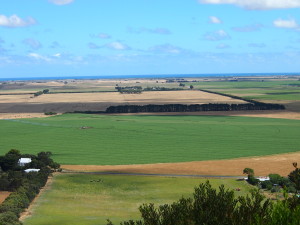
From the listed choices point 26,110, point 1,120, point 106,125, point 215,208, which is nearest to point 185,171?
point 215,208

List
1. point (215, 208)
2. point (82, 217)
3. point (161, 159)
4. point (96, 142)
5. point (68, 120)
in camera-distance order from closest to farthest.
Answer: point (215, 208) < point (82, 217) < point (161, 159) < point (96, 142) < point (68, 120)

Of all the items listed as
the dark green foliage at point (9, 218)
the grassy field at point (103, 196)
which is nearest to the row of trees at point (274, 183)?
the grassy field at point (103, 196)

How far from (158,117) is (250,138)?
1982 inches

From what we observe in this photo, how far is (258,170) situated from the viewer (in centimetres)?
8125

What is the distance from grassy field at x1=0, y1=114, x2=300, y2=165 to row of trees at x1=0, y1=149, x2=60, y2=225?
327 inches

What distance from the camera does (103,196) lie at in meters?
65.8

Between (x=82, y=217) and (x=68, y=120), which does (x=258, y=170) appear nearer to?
(x=82, y=217)

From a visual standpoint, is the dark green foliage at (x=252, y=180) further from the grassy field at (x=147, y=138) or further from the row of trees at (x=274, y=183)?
the grassy field at (x=147, y=138)

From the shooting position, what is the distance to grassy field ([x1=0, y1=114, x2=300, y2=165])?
96500 mm

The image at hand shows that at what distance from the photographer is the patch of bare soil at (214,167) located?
80519 millimetres

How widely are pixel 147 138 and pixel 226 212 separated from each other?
3452 inches

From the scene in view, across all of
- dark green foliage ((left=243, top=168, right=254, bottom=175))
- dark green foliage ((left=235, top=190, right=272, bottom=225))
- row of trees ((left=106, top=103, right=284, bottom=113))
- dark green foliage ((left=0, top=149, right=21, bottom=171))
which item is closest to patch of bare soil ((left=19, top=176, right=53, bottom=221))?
dark green foliage ((left=0, top=149, right=21, bottom=171))

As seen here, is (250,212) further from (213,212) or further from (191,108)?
(191,108)

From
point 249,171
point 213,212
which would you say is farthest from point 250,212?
point 249,171
